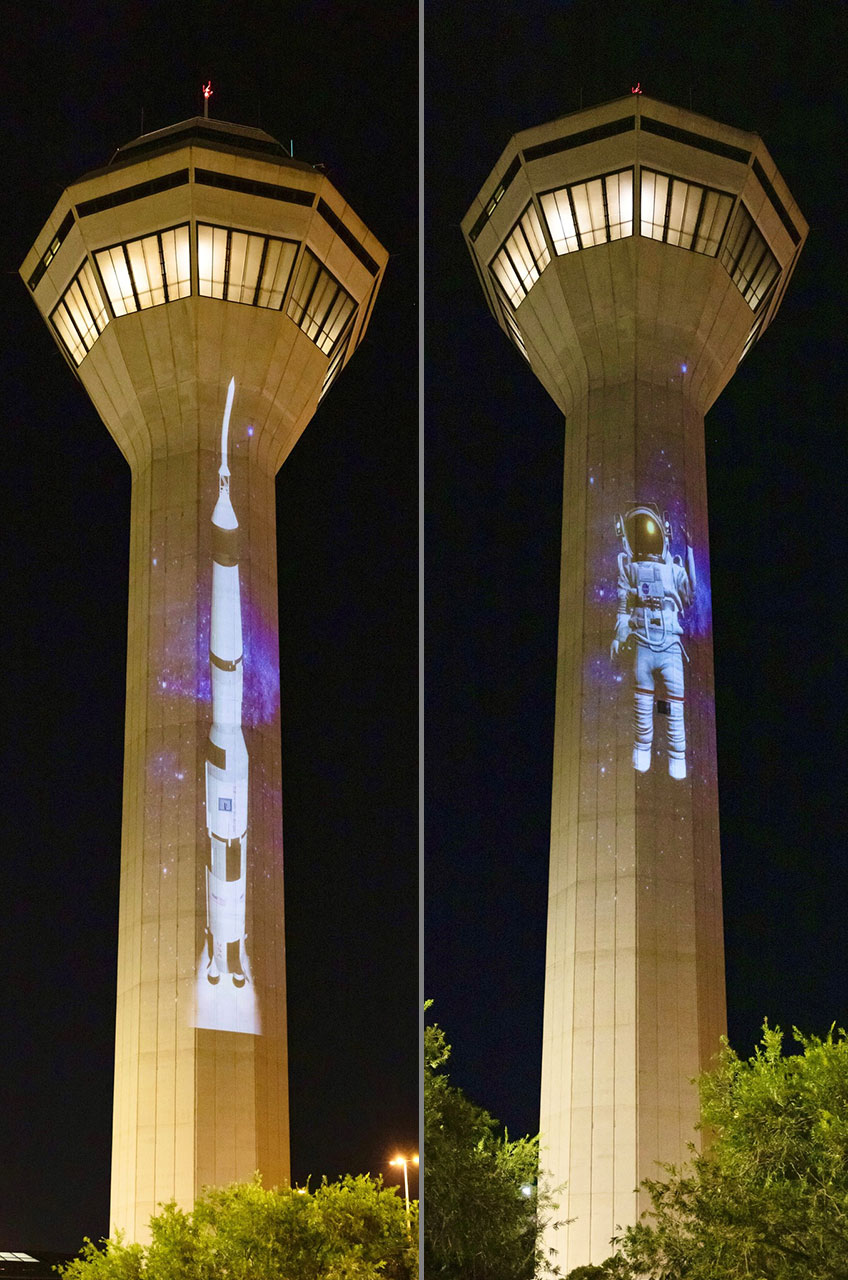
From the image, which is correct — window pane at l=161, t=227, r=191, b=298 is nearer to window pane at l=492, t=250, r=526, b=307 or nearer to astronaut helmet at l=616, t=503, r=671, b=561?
window pane at l=492, t=250, r=526, b=307

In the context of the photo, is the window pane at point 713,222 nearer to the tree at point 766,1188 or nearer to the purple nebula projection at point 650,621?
the purple nebula projection at point 650,621

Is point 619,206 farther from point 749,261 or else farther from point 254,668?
point 254,668

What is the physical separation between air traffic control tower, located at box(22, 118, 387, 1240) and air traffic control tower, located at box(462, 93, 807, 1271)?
15.3 feet

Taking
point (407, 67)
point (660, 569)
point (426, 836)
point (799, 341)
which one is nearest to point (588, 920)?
point (426, 836)

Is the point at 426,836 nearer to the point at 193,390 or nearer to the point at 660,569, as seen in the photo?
the point at 660,569

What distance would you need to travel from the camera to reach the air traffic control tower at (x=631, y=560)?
58.7 feet

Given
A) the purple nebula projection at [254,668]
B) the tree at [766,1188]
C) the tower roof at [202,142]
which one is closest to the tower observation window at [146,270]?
the tower roof at [202,142]

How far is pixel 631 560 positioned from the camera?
739 inches

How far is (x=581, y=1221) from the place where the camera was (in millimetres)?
16797

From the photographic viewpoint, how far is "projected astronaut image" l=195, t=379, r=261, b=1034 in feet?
68.4

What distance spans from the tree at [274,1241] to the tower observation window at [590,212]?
11274 millimetres

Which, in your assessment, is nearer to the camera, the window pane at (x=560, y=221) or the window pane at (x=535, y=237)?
the window pane at (x=560, y=221)

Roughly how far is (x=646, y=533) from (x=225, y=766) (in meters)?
6.61

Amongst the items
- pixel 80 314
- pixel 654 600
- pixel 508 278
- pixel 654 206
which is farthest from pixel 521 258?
pixel 80 314
